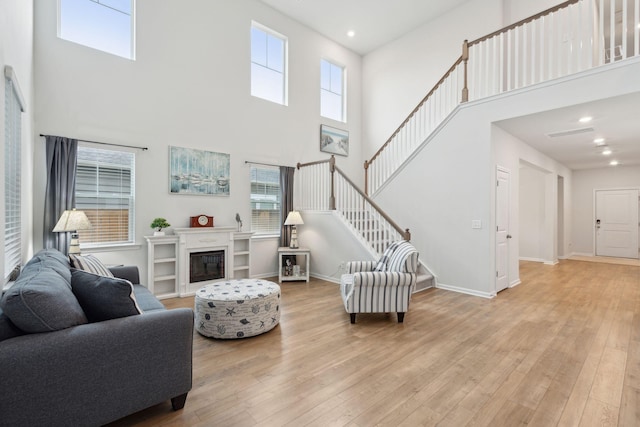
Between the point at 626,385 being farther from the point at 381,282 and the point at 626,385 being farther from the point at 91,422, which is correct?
the point at 91,422

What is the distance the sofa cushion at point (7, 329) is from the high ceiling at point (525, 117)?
5.86 meters

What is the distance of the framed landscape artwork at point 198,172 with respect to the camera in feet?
16.6

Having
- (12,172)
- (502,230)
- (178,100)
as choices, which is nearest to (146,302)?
(12,172)

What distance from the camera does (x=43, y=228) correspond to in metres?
3.86

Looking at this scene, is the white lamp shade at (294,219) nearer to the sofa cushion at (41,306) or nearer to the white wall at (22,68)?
the white wall at (22,68)

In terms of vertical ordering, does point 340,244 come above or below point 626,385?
above

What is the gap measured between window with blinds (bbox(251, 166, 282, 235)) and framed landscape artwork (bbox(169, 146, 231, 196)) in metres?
0.66

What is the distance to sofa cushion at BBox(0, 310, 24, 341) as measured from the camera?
→ 1549 mm

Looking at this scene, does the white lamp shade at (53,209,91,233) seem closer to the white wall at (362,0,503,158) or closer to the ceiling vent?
the white wall at (362,0,503,158)

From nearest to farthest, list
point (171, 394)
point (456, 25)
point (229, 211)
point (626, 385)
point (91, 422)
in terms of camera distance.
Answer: point (91, 422) → point (171, 394) → point (626, 385) → point (229, 211) → point (456, 25)

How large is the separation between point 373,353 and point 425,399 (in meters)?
0.76

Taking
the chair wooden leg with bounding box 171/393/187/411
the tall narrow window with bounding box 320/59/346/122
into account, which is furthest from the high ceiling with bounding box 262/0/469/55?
the chair wooden leg with bounding box 171/393/187/411

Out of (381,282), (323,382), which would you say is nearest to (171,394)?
(323,382)

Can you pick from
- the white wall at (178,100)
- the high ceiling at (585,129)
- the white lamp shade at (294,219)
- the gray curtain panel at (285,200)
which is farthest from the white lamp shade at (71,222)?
the high ceiling at (585,129)
